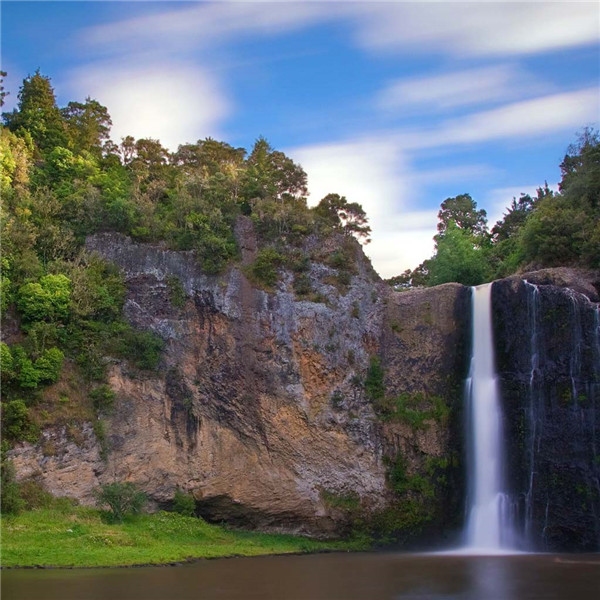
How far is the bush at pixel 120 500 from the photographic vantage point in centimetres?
2862

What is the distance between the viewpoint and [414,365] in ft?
116

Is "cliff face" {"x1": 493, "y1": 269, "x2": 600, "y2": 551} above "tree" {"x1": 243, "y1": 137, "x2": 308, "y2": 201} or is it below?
below

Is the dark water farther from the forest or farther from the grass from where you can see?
the forest

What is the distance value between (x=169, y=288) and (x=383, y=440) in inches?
461

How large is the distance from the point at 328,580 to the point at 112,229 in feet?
67.8

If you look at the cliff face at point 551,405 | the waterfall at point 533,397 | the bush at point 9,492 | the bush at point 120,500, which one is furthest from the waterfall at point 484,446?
the bush at point 9,492

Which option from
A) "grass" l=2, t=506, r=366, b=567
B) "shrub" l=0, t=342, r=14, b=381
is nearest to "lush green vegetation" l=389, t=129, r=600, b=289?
"grass" l=2, t=506, r=366, b=567

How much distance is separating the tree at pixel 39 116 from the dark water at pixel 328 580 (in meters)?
29.5

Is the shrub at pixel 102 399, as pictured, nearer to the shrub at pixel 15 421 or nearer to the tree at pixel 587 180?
the shrub at pixel 15 421

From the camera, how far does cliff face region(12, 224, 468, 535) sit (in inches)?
1243

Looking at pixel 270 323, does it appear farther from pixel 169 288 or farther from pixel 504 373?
pixel 504 373

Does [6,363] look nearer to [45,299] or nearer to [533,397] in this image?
[45,299]

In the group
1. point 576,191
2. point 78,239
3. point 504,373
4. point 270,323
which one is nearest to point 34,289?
point 78,239

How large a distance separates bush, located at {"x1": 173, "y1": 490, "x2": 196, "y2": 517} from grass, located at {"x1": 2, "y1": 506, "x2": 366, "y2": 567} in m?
0.36
